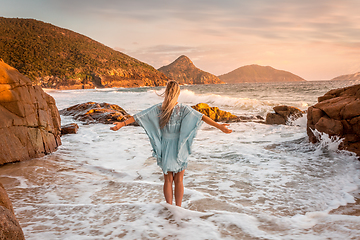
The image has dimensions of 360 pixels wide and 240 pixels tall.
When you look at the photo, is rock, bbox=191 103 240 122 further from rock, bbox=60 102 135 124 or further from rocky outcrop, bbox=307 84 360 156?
rocky outcrop, bbox=307 84 360 156

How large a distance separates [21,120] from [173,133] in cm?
482

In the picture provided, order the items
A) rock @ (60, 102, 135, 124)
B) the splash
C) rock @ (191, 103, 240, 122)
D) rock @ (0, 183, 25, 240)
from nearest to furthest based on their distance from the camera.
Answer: rock @ (0, 183, 25, 240) → the splash → rock @ (60, 102, 135, 124) → rock @ (191, 103, 240, 122)

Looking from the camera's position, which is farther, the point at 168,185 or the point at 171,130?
the point at 168,185

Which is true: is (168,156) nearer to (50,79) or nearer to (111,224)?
(111,224)

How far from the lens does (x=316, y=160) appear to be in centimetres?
644

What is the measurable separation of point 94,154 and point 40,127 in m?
1.66

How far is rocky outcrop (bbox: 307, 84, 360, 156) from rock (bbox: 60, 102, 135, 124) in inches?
343

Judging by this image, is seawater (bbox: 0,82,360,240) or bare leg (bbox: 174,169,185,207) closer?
seawater (bbox: 0,82,360,240)

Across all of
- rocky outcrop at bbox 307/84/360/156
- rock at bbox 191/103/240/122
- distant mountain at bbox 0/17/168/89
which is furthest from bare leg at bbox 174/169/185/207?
distant mountain at bbox 0/17/168/89

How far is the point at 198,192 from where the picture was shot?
14.8 feet

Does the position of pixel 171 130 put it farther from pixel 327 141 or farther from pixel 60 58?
pixel 60 58

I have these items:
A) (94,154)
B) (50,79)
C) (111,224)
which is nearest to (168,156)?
(111,224)

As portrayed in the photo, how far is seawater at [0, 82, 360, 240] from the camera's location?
2922 millimetres

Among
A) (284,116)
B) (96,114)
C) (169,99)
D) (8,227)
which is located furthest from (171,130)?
(96,114)
